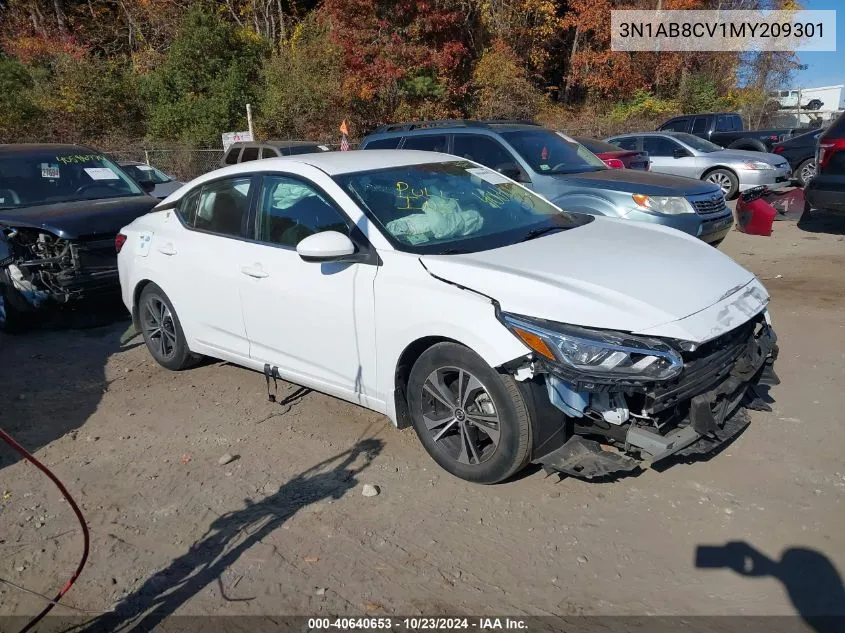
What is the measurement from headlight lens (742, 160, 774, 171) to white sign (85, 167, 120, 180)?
1143cm

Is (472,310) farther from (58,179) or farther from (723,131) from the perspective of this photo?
(723,131)

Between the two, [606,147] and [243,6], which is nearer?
[606,147]

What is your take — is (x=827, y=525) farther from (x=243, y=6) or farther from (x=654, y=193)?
(x=243, y=6)

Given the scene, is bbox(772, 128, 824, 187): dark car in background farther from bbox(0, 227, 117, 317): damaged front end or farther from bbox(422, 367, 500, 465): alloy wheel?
bbox(422, 367, 500, 465): alloy wheel

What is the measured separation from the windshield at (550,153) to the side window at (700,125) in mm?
11447

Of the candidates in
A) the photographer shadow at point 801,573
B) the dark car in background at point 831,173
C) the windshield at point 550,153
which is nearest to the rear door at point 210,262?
the photographer shadow at point 801,573

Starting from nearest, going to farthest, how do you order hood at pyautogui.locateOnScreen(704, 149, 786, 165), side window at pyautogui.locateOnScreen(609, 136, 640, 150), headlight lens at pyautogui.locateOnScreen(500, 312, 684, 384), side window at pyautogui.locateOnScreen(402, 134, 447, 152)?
headlight lens at pyautogui.locateOnScreen(500, 312, 684, 384)
side window at pyautogui.locateOnScreen(402, 134, 447, 152)
hood at pyautogui.locateOnScreen(704, 149, 786, 165)
side window at pyautogui.locateOnScreen(609, 136, 640, 150)

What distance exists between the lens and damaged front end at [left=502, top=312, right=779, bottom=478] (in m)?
3.22

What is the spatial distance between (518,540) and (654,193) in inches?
219

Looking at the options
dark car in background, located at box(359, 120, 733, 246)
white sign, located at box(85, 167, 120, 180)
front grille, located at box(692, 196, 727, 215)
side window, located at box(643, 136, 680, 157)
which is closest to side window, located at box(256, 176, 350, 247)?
dark car in background, located at box(359, 120, 733, 246)

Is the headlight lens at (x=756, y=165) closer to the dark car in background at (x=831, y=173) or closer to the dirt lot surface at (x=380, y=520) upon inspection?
the dark car in background at (x=831, y=173)

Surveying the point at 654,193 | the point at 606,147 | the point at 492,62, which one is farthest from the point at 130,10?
the point at 654,193

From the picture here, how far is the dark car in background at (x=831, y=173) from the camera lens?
9.42m

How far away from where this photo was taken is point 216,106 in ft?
83.3
